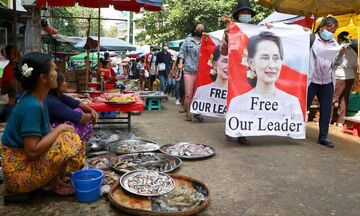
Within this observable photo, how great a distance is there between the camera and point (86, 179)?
10.9ft

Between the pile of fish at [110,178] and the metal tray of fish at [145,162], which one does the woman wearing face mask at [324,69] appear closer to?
the metal tray of fish at [145,162]

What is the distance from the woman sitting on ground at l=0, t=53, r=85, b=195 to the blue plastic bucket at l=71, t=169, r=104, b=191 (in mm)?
177

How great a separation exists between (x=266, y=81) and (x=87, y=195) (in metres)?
3.45

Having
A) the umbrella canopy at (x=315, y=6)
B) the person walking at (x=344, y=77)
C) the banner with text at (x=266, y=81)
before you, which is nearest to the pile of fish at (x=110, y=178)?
the banner with text at (x=266, y=81)

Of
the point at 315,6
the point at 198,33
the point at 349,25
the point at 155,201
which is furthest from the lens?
the point at 349,25

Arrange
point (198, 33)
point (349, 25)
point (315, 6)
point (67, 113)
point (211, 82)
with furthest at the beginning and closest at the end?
point (349, 25)
point (198, 33)
point (315, 6)
point (211, 82)
point (67, 113)

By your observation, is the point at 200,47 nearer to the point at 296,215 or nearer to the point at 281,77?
the point at 281,77

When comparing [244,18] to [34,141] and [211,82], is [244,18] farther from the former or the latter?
[34,141]

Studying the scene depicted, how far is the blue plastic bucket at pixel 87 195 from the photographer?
3221mm

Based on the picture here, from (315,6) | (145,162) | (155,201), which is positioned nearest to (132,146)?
(145,162)

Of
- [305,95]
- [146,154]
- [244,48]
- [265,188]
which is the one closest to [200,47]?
[244,48]

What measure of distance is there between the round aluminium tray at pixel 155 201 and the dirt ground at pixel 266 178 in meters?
0.10

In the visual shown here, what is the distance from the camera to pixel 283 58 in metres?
5.55

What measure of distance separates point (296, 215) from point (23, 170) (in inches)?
98.6
